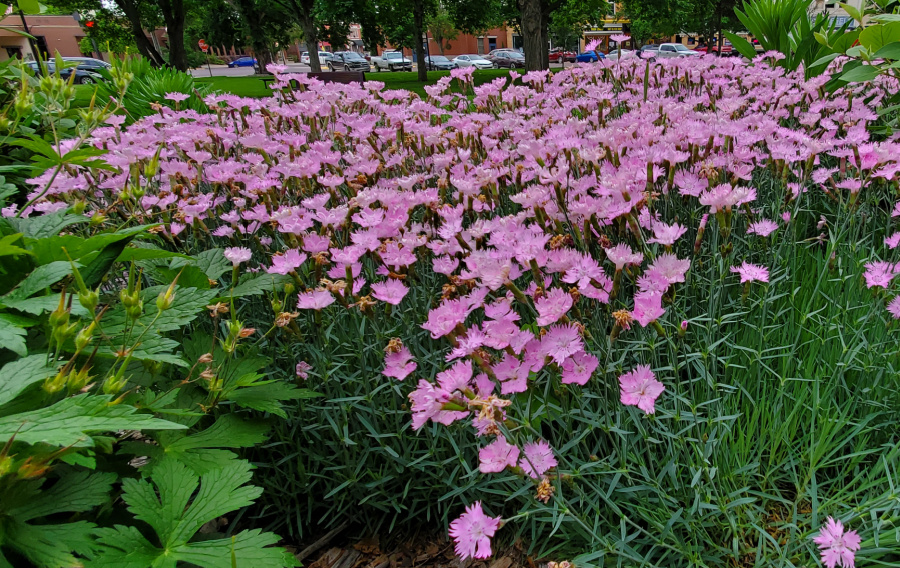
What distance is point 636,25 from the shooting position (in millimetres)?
33156

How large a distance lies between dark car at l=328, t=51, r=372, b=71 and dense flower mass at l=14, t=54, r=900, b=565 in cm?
4305

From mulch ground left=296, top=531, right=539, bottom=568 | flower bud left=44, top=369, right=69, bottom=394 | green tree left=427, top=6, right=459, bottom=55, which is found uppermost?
green tree left=427, top=6, right=459, bottom=55

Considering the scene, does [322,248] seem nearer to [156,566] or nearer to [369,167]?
[369,167]

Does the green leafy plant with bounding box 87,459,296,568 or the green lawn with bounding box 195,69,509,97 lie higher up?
the green lawn with bounding box 195,69,509,97

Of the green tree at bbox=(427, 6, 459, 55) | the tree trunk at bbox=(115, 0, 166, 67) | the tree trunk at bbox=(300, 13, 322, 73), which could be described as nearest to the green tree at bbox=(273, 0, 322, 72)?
the tree trunk at bbox=(300, 13, 322, 73)

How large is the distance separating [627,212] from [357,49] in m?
76.7

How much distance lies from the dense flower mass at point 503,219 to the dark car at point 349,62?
43.1 m

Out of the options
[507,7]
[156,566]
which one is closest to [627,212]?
[156,566]

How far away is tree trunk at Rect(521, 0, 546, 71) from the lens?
11.0m

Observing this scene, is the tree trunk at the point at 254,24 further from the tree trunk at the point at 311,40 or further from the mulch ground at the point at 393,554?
the mulch ground at the point at 393,554

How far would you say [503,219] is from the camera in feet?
5.48

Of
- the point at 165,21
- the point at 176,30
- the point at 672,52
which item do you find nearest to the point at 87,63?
the point at 165,21

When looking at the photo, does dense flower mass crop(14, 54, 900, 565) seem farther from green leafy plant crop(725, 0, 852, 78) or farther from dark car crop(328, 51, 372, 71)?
dark car crop(328, 51, 372, 71)

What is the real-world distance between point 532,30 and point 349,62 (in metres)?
37.4
